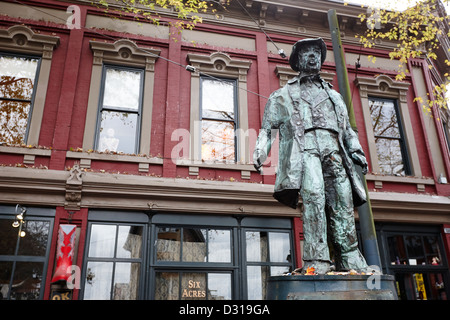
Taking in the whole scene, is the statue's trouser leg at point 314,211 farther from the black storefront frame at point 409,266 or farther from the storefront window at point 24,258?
the black storefront frame at point 409,266

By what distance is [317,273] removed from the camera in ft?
11.4

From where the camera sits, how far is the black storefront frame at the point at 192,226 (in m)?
8.20

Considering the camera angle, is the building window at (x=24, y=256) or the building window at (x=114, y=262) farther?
the building window at (x=114, y=262)

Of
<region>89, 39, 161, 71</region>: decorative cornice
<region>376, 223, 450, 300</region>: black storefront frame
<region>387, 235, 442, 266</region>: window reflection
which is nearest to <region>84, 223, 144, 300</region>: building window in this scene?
<region>89, 39, 161, 71</region>: decorative cornice

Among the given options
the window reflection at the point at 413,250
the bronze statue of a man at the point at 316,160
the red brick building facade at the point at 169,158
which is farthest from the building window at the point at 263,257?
the bronze statue of a man at the point at 316,160

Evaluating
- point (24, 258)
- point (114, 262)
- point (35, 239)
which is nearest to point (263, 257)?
point (114, 262)

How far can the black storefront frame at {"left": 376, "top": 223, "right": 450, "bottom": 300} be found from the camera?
9828 millimetres

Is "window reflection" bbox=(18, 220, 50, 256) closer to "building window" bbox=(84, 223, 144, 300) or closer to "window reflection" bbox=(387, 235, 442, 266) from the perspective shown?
"building window" bbox=(84, 223, 144, 300)

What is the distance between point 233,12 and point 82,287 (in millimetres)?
8477

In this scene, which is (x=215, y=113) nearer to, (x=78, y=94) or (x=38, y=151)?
(x=78, y=94)

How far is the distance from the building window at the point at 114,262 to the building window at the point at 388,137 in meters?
7.26

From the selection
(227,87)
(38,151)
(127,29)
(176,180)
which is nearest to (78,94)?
(38,151)
